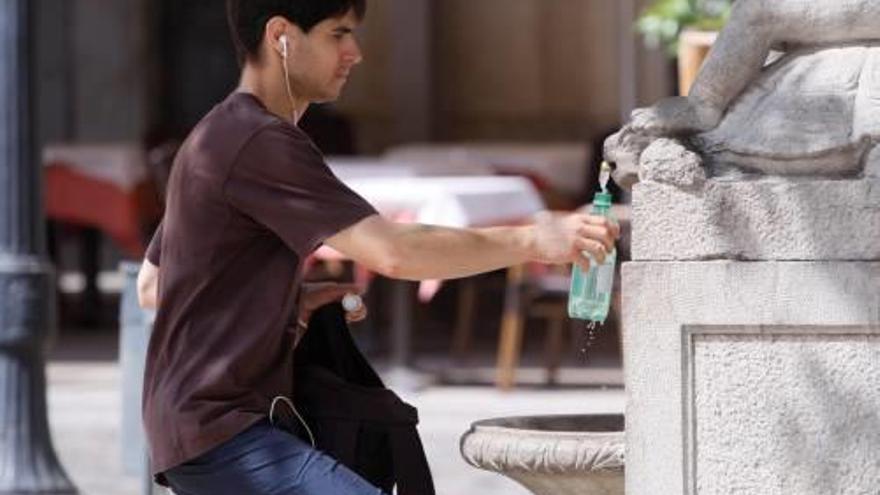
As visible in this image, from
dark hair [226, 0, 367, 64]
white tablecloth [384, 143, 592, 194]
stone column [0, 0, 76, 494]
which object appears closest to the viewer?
dark hair [226, 0, 367, 64]

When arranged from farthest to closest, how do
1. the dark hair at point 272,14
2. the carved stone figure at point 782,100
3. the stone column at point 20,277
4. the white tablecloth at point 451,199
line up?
the white tablecloth at point 451,199 < the stone column at point 20,277 < the carved stone figure at point 782,100 < the dark hair at point 272,14

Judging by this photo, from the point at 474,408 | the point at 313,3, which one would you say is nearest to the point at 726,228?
the point at 313,3

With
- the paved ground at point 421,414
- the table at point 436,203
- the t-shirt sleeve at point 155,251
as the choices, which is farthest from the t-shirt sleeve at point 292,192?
the table at point 436,203

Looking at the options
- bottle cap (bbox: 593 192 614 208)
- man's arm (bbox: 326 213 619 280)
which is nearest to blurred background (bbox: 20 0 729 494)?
bottle cap (bbox: 593 192 614 208)

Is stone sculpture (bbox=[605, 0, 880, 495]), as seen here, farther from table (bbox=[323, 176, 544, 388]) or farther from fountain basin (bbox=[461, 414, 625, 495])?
table (bbox=[323, 176, 544, 388])

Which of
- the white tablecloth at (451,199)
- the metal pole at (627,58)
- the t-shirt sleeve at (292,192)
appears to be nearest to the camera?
the t-shirt sleeve at (292,192)

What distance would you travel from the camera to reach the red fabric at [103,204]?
602 inches

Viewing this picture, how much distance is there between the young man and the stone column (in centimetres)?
444

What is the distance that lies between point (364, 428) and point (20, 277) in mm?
4369

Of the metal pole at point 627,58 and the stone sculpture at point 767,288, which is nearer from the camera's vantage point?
the stone sculpture at point 767,288

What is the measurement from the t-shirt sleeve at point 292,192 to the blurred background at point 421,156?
14.2 ft

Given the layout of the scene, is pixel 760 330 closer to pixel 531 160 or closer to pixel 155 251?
pixel 155 251

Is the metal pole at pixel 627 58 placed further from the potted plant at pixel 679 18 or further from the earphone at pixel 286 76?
the earphone at pixel 286 76

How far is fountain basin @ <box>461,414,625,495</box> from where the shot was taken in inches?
188
